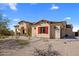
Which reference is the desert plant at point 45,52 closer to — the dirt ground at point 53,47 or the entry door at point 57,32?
the dirt ground at point 53,47

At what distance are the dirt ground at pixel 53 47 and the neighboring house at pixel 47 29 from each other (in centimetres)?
6

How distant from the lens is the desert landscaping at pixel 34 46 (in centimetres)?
264

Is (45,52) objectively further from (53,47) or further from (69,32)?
(69,32)

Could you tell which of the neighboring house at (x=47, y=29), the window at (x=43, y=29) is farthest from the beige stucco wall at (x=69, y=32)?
the window at (x=43, y=29)

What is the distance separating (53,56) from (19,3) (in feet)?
2.09

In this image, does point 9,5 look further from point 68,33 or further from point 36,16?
point 68,33

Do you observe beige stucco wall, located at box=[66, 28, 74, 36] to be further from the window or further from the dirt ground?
the window

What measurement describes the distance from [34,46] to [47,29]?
22cm

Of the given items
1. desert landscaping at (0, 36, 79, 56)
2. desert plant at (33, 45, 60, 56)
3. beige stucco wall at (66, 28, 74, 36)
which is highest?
beige stucco wall at (66, 28, 74, 36)

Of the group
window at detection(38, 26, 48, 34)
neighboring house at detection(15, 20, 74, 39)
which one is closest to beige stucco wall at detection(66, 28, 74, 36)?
neighboring house at detection(15, 20, 74, 39)

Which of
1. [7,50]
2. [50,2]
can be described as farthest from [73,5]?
[7,50]

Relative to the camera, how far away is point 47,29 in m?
2.71

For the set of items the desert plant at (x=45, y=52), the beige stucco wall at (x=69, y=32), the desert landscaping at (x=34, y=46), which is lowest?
the desert plant at (x=45, y=52)

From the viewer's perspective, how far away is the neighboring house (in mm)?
2676
